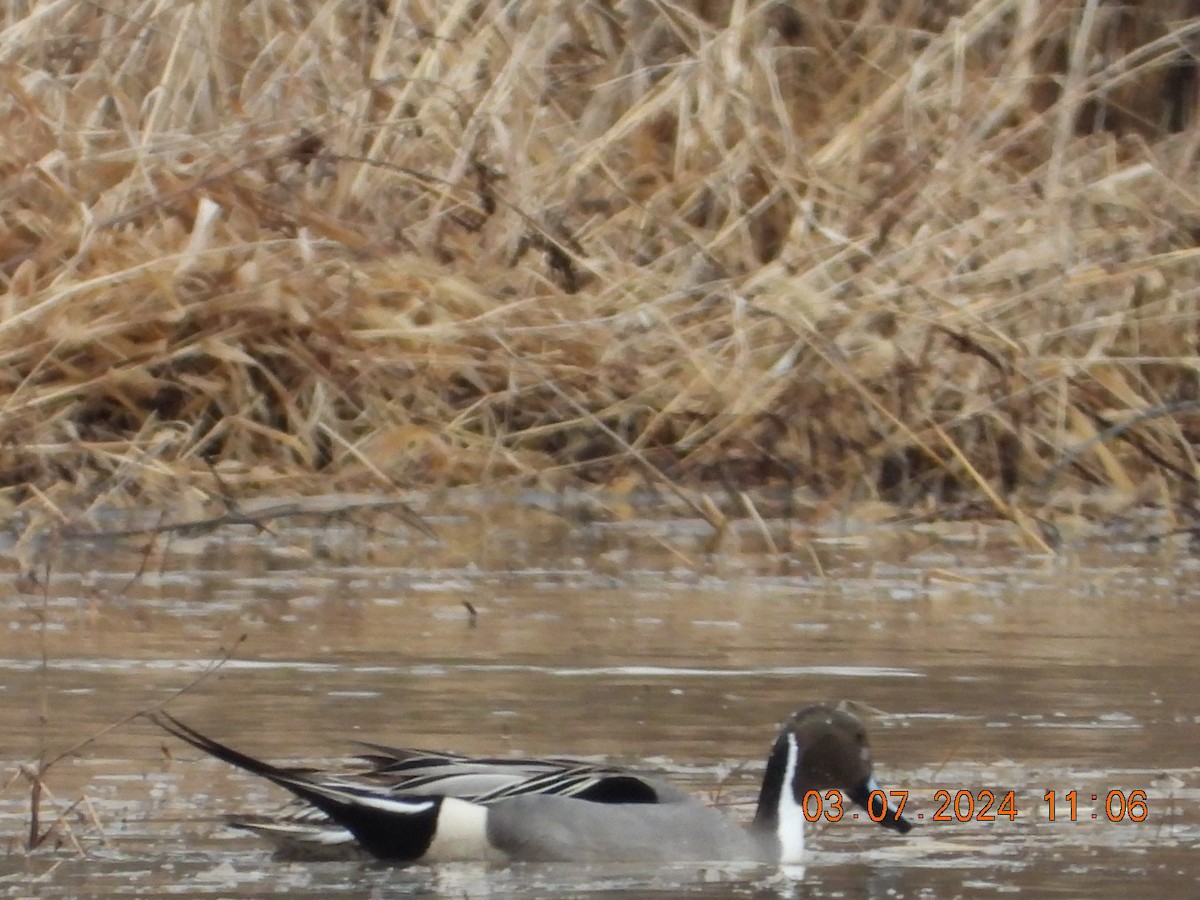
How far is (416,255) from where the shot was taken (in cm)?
887

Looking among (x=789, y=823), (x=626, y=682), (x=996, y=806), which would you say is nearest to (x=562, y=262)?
(x=626, y=682)

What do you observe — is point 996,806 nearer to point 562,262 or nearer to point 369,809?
point 369,809

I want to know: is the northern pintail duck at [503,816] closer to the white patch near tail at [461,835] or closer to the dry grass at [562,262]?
the white patch near tail at [461,835]

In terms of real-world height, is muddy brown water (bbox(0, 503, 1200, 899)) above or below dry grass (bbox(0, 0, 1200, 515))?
below

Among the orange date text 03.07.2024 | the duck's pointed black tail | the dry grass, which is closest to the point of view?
the duck's pointed black tail

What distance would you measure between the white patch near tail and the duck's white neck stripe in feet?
1.23

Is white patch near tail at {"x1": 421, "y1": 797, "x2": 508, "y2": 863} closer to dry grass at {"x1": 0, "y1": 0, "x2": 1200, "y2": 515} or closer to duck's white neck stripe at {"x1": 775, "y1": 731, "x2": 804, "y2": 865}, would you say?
duck's white neck stripe at {"x1": 775, "y1": 731, "x2": 804, "y2": 865}

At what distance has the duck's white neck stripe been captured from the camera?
163 inches

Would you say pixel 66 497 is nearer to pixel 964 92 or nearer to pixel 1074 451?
pixel 1074 451

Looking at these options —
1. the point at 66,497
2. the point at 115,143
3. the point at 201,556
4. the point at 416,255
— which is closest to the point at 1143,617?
the point at 201,556

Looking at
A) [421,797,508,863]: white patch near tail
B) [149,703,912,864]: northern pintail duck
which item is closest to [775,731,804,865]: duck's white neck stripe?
[149,703,912,864]: northern pintail duck

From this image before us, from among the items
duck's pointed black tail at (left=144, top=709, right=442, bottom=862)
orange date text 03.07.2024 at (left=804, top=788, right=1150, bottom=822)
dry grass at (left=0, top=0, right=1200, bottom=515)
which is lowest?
orange date text 03.07.2024 at (left=804, top=788, right=1150, bottom=822)

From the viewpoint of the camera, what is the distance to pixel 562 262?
29.1ft

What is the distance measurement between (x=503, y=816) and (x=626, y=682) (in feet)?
4.12
